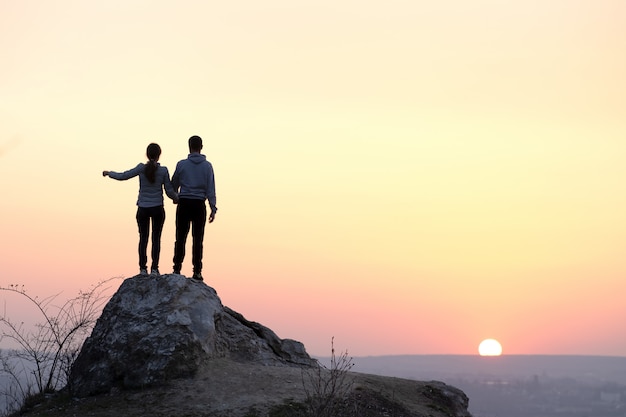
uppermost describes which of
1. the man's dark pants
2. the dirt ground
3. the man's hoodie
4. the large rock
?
the man's hoodie

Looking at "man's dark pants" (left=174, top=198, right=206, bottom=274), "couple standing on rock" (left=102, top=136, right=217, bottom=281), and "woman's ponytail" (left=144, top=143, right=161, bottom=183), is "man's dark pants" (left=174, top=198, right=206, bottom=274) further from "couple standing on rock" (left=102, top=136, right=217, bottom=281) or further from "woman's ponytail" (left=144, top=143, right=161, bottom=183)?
"woman's ponytail" (left=144, top=143, right=161, bottom=183)

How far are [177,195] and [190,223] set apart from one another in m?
0.78

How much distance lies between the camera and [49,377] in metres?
21.9

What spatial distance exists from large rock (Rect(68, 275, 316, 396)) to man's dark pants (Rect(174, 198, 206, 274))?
2.20 ft

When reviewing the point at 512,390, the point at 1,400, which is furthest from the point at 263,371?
the point at 512,390

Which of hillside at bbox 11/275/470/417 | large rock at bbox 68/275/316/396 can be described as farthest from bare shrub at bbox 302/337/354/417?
large rock at bbox 68/275/316/396

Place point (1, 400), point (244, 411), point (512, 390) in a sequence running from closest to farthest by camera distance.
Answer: point (244, 411) < point (1, 400) < point (512, 390)

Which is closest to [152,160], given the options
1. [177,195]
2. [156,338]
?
[177,195]

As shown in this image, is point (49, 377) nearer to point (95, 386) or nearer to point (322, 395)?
point (95, 386)

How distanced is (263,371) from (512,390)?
16008 centimetres

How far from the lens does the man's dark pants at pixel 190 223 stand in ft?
68.1

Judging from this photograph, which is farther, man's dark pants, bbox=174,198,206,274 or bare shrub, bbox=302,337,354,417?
man's dark pants, bbox=174,198,206,274

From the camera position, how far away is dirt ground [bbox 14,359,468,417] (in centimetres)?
1811

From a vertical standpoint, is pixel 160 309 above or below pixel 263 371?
above
